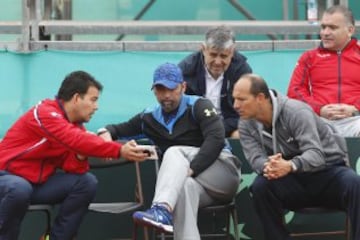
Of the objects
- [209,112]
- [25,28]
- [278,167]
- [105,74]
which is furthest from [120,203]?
[25,28]

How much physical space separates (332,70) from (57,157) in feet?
6.86

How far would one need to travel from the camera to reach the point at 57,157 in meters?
5.52

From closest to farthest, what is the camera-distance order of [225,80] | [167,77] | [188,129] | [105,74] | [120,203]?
[167,77] < [188,129] < [120,203] < [225,80] < [105,74]

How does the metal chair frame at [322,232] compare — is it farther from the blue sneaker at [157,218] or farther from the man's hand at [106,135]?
the man's hand at [106,135]

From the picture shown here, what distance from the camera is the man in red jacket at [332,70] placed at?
6.29m

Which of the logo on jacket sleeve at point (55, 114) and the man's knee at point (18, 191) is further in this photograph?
the logo on jacket sleeve at point (55, 114)

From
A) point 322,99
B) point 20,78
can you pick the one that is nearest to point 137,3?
point 20,78

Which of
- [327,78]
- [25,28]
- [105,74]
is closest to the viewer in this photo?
[327,78]

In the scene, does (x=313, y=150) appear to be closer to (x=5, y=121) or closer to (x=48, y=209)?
(x=48, y=209)

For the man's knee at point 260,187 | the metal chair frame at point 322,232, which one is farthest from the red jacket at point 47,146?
the metal chair frame at point 322,232

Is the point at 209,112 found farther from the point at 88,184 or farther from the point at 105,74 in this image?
the point at 105,74

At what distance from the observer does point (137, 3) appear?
8891mm

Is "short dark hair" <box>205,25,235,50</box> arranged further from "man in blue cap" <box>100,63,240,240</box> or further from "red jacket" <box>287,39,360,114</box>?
"red jacket" <box>287,39,360,114</box>

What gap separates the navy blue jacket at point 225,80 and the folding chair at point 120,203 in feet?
2.24
